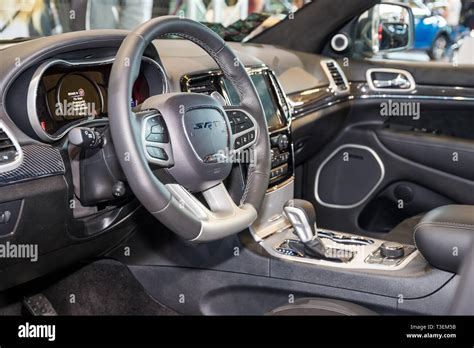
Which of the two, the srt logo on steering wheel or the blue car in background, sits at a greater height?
the srt logo on steering wheel

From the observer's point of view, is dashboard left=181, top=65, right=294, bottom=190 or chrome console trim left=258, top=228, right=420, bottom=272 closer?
chrome console trim left=258, top=228, right=420, bottom=272

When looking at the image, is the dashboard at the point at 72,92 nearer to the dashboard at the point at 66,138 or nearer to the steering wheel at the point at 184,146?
the dashboard at the point at 66,138

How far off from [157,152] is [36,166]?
0.31 m

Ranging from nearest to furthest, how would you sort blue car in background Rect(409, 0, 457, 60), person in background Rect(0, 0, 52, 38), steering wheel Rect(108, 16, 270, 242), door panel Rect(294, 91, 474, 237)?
steering wheel Rect(108, 16, 270, 242)
person in background Rect(0, 0, 52, 38)
door panel Rect(294, 91, 474, 237)
blue car in background Rect(409, 0, 457, 60)

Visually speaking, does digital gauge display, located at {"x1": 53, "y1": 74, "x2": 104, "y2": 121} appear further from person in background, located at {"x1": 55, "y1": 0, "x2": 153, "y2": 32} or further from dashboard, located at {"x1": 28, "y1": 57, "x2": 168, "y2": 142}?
person in background, located at {"x1": 55, "y1": 0, "x2": 153, "y2": 32}

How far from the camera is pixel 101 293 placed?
2.07m

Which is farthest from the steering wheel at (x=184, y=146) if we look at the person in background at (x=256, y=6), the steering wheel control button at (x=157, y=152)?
the person in background at (x=256, y=6)

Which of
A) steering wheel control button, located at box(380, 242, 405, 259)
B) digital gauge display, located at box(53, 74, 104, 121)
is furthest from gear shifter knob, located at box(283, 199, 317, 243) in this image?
digital gauge display, located at box(53, 74, 104, 121)

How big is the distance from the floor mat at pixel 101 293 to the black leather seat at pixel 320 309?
1.97 ft

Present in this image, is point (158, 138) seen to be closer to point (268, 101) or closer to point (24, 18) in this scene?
point (268, 101)

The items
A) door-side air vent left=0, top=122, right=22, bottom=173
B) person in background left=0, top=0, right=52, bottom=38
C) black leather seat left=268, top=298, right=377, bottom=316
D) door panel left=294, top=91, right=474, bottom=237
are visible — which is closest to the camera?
door-side air vent left=0, top=122, right=22, bottom=173

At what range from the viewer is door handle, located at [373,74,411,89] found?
Answer: 279 centimetres

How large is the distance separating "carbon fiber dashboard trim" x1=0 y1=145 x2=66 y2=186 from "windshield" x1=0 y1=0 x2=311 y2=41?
13.5 inches

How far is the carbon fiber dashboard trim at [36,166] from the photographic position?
4.56ft
